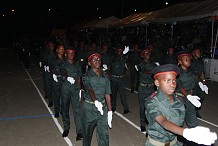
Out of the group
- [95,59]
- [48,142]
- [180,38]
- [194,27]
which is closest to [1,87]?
[48,142]

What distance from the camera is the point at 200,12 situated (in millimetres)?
13266

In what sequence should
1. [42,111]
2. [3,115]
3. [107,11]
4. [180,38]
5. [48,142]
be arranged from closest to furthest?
[48,142] → [3,115] → [42,111] → [180,38] → [107,11]

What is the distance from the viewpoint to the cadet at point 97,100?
4789 mm

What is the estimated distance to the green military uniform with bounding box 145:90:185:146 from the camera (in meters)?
3.16

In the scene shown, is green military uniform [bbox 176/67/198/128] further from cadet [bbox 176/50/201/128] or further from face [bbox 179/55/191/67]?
face [bbox 179/55/191/67]

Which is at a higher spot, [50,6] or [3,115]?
[50,6]

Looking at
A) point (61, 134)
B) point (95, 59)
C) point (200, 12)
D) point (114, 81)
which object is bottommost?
point (61, 134)

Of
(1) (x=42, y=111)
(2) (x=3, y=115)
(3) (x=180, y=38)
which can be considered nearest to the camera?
(2) (x=3, y=115)

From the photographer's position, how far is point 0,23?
2901 inches

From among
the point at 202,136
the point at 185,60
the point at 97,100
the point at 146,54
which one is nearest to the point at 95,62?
the point at 97,100

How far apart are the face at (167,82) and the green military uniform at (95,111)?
1826 millimetres

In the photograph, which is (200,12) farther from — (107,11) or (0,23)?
(0,23)

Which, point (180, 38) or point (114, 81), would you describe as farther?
point (180, 38)

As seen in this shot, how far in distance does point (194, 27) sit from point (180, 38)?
58.5 inches
